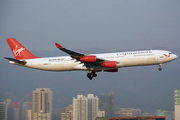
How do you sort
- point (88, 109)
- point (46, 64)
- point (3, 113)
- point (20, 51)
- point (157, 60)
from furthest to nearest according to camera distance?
point (88, 109) → point (3, 113) → point (20, 51) → point (46, 64) → point (157, 60)

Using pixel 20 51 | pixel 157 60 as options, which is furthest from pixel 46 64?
pixel 157 60

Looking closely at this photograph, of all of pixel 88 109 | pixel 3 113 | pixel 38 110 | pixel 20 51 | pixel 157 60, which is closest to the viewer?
pixel 157 60

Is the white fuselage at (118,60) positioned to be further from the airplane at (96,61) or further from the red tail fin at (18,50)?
the red tail fin at (18,50)

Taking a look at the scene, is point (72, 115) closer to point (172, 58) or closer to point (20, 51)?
point (20, 51)

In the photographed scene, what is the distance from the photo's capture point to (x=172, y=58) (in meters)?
44.6

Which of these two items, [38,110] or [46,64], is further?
[38,110]

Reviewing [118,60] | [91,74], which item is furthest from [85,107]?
[118,60]

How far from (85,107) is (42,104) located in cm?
1074

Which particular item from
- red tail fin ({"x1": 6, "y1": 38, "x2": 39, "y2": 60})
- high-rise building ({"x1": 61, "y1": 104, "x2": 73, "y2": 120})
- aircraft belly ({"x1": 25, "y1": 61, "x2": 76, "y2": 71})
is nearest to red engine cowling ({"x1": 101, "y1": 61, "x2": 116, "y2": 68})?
aircraft belly ({"x1": 25, "y1": 61, "x2": 76, "y2": 71})

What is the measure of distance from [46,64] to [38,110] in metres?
22.1

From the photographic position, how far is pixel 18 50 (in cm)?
5134

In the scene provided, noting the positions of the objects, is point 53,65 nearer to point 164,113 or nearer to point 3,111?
point 3,111

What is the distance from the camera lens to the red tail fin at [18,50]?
49969 millimetres

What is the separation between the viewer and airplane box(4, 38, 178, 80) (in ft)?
143
